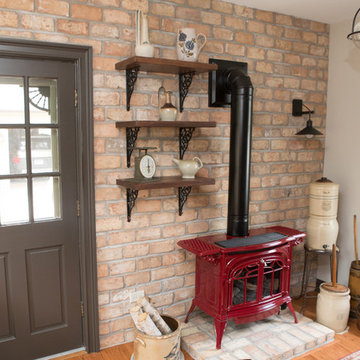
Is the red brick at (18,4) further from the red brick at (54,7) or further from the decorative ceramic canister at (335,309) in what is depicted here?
the decorative ceramic canister at (335,309)

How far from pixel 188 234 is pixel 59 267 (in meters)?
0.92

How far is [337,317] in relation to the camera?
279 cm

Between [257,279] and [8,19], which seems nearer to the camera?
[8,19]

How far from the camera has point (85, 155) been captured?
7.77ft

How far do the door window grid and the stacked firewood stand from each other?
0.79m

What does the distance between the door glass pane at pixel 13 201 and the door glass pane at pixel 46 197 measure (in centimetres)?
6

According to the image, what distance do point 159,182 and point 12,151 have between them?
0.89 m

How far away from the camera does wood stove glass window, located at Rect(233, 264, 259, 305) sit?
2.52 m

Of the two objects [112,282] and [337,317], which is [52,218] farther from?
[337,317]

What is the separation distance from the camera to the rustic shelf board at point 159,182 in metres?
2.29

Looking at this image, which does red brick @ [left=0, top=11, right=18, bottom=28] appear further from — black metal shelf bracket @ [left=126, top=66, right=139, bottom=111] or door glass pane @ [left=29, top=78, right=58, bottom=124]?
black metal shelf bracket @ [left=126, top=66, right=139, bottom=111]

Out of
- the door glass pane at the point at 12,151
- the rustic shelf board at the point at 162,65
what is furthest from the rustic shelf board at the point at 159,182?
the rustic shelf board at the point at 162,65

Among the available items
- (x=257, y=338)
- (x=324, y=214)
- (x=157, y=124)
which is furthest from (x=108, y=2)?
(x=257, y=338)

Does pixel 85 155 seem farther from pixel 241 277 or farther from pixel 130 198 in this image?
pixel 241 277
